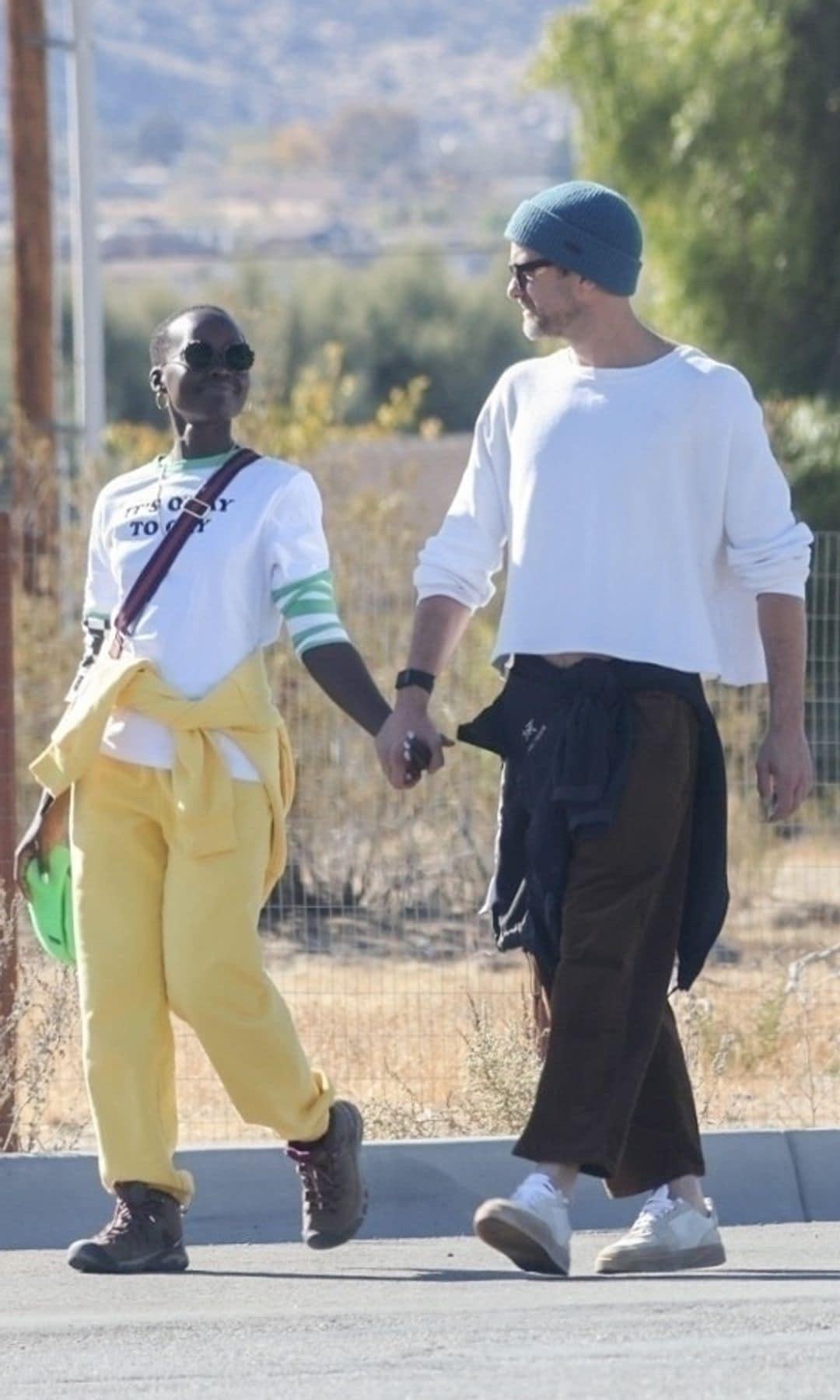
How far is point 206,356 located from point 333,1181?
1.61 m

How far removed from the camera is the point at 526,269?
559 cm

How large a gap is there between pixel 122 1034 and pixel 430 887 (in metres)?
4.74

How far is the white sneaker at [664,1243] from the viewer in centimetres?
552

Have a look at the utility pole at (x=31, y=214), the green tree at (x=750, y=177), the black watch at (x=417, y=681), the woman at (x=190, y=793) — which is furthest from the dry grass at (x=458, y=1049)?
the utility pole at (x=31, y=214)

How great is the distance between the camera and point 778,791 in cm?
546

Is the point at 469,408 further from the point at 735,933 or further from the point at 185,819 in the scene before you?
the point at 185,819

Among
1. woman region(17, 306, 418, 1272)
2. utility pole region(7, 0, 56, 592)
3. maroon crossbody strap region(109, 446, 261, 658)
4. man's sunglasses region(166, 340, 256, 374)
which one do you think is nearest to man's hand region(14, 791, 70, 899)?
woman region(17, 306, 418, 1272)

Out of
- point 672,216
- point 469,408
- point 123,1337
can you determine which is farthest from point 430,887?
point 469,408

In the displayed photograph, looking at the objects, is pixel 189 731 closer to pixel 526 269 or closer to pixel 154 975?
pixel 154 975

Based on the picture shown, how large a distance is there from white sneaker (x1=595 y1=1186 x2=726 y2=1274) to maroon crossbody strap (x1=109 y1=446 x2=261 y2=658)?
147 centimetres

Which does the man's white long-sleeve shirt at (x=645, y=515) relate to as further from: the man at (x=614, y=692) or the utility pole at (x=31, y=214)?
the utility pole at (x=31, y=214)

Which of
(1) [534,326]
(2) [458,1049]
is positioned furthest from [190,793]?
(2) [458,1049]

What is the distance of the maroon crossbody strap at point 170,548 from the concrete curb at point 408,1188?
130 centimetres

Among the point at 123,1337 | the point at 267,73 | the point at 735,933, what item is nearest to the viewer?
the point at 123,1337
